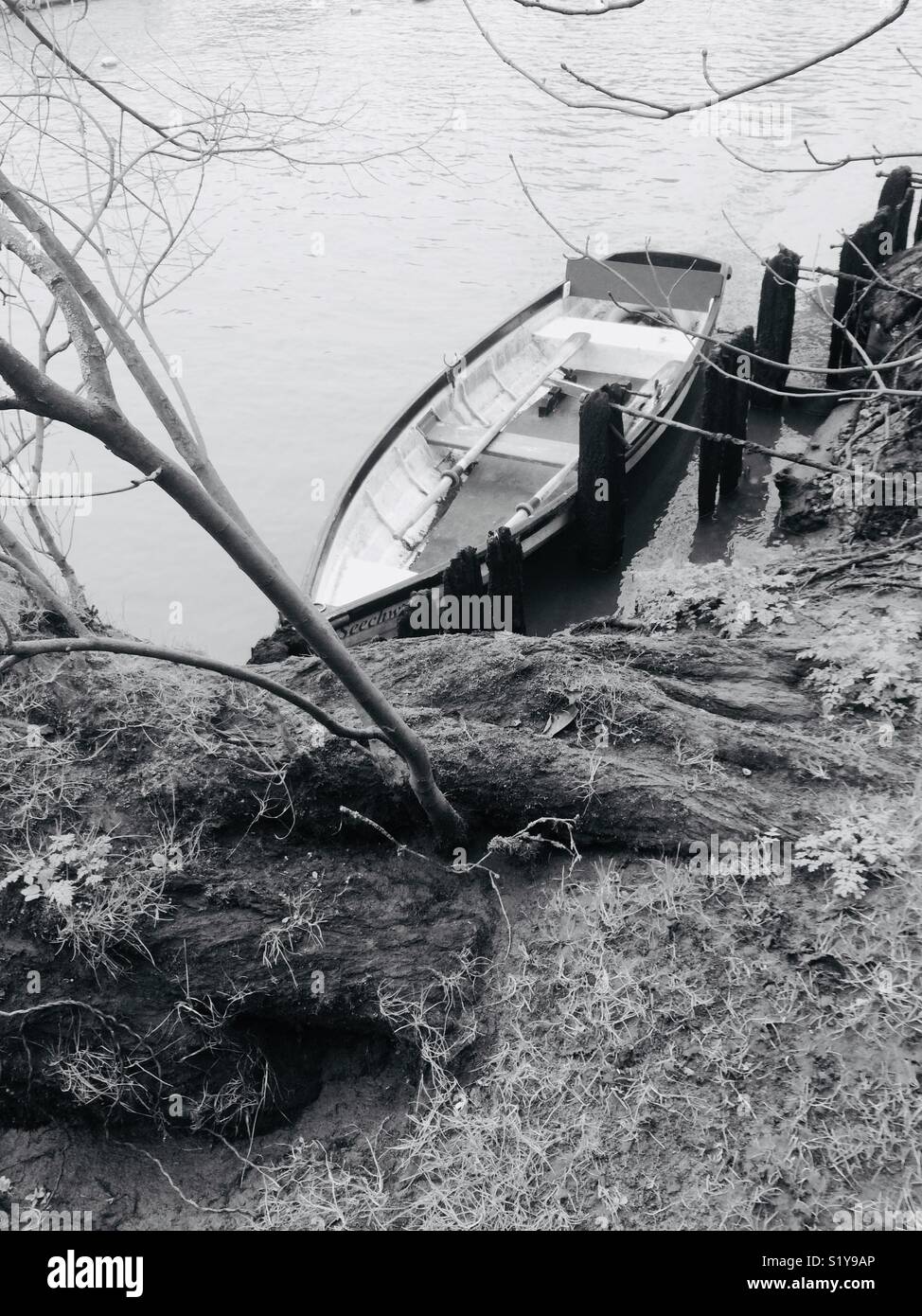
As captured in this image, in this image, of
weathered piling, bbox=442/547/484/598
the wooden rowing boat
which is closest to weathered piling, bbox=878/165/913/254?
the wooden rowing boat

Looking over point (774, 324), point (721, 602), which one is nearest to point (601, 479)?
point (721, 602)

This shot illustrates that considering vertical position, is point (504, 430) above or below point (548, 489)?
above

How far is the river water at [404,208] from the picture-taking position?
12062mm

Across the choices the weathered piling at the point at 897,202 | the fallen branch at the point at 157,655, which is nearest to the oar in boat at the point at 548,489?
the weathered piling at the point at 897,202

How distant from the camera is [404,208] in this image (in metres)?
20.8

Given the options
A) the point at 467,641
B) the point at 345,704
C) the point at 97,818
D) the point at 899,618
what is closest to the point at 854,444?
the point at 899,618

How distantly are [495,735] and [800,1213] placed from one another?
2.01m

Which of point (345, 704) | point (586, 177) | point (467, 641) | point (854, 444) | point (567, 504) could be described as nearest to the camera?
point (345, 704)

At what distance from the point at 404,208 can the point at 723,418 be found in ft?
41.5

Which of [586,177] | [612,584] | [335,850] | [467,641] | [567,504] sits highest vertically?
[586,177]

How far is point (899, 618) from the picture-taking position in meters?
5.39

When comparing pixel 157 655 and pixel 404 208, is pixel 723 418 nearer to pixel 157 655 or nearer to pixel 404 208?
pixel 157 655

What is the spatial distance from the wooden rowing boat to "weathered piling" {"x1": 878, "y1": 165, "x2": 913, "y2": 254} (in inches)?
121

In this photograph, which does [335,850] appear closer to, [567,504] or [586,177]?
[567,504]
